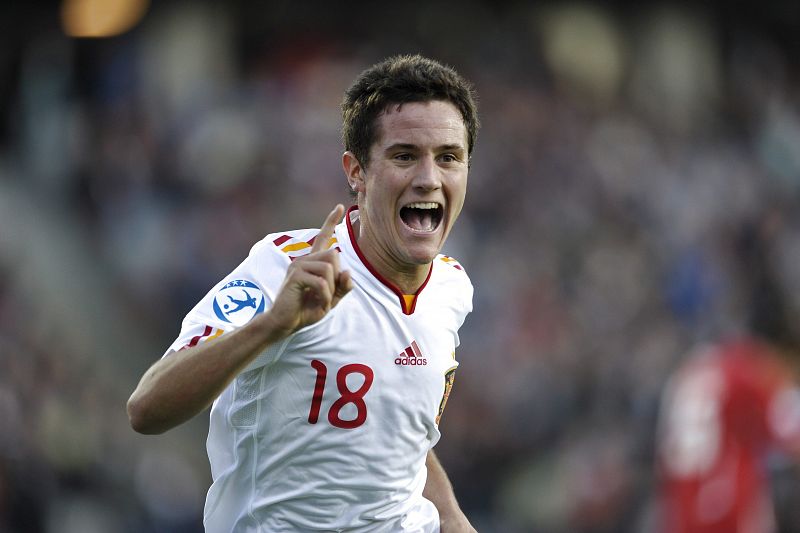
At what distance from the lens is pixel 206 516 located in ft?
13.4

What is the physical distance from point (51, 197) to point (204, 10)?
375cm

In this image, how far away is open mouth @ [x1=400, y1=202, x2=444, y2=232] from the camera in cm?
406

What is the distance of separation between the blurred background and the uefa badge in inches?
263

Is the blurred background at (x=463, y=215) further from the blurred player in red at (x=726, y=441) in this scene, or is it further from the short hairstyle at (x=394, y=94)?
the short hairstyle at (x=394, y=94)

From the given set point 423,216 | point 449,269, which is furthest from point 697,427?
point 423,216

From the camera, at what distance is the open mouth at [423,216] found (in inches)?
160

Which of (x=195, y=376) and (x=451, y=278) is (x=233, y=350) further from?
(x=451, y=278)

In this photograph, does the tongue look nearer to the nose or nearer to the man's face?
the man's face

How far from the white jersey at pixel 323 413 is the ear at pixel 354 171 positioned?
0.79 feet

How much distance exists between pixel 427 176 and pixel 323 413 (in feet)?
2.81

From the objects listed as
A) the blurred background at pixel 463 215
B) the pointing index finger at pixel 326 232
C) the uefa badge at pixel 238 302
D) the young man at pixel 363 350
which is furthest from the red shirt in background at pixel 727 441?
the pointing index finger at pixel 326 232

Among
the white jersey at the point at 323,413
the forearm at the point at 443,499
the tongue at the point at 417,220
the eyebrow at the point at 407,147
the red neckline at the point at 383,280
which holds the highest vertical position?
the eyebrow at the point at 407,147

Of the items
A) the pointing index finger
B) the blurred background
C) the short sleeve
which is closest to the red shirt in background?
the blurred background

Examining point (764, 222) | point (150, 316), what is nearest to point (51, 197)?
point (150, 316)
